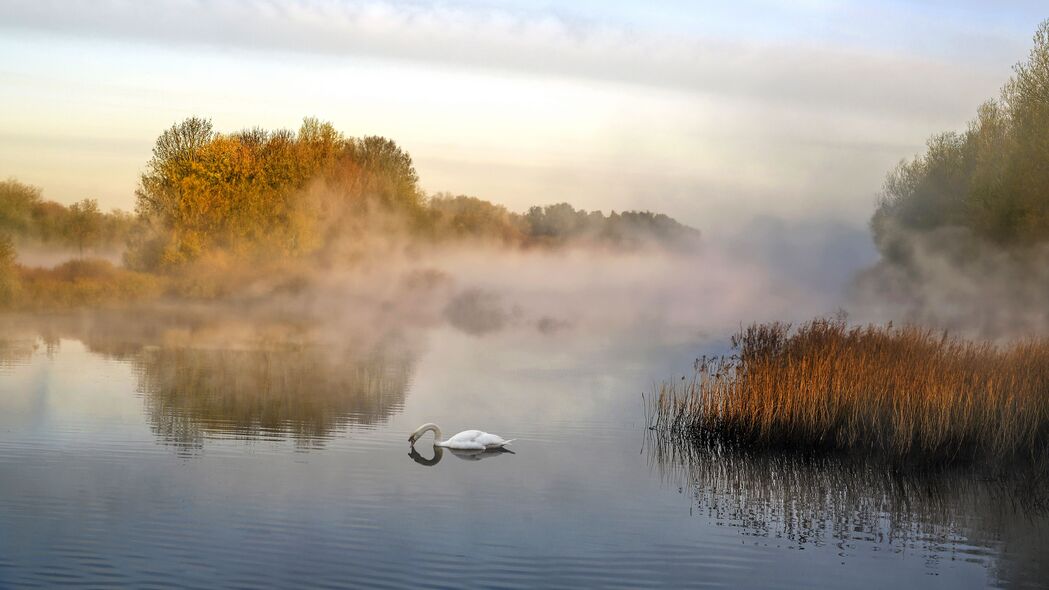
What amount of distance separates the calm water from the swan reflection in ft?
0.43

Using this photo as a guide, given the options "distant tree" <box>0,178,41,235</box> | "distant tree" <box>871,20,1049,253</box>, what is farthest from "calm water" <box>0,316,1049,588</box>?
"distant tree" <box>0,178,41,235</box>

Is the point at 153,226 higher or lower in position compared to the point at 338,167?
lower

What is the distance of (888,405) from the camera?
1756 cm

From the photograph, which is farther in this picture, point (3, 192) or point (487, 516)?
point (3, 192)

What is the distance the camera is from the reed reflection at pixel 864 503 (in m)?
13.1

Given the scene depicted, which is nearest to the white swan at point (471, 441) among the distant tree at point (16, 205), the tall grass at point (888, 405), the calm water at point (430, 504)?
the calm water at point (430, 504)

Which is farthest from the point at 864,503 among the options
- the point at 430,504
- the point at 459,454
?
the point at 459,454

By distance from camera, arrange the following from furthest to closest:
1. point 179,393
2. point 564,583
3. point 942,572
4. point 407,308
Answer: point 407,308 → point 179,393 → point 942,572 → point 564,583

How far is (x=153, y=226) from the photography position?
197 ft

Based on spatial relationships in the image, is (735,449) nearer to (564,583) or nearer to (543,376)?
(564,583)

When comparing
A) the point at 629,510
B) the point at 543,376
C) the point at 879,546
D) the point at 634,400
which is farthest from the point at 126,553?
the point at 543,376

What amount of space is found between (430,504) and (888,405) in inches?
298

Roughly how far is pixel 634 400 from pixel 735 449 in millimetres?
6435

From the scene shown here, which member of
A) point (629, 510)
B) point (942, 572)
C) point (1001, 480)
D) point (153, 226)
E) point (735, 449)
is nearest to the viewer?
point (942, 572)
